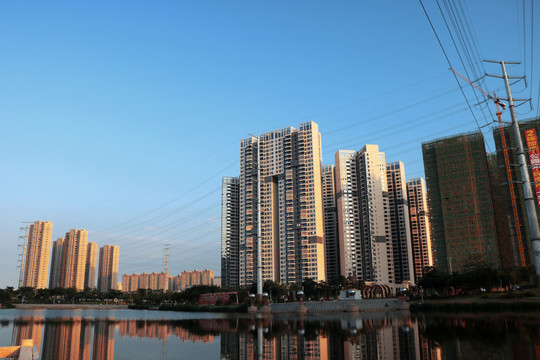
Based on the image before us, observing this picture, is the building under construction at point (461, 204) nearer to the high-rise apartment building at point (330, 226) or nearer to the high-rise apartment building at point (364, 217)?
the high-rise apartment building at point (364, 217)

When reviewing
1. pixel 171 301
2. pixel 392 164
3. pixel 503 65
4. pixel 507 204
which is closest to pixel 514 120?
pixel 503 65

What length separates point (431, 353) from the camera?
2252cm

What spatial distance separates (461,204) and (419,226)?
69.1 m

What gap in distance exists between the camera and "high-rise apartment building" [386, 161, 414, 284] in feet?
541

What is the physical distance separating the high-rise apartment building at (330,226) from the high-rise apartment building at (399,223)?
23550 mm

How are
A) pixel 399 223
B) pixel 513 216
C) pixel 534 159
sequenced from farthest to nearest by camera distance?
pixel 399 223 < pixel 513 216 < pixel 534 159

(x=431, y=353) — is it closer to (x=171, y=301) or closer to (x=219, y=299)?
(x=219, y=299)

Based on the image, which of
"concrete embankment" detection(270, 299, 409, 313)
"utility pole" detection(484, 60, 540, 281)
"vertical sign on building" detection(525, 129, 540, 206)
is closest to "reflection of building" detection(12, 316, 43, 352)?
"utility pole" detection(484, 60, 540, 281)

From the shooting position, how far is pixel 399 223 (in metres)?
170

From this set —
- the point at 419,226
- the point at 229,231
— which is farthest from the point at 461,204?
the point at 229,231

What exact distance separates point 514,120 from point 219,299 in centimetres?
10761

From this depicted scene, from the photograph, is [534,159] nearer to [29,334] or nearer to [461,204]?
[29,334]

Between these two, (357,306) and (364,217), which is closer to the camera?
(357,306)

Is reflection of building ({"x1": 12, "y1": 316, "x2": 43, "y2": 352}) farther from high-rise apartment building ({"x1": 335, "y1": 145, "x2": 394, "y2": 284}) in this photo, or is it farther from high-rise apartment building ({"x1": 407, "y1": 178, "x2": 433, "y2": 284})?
high-rise apartment building ({"x1": 407, "y1": 178, "x2": 433, "y2": 284})
